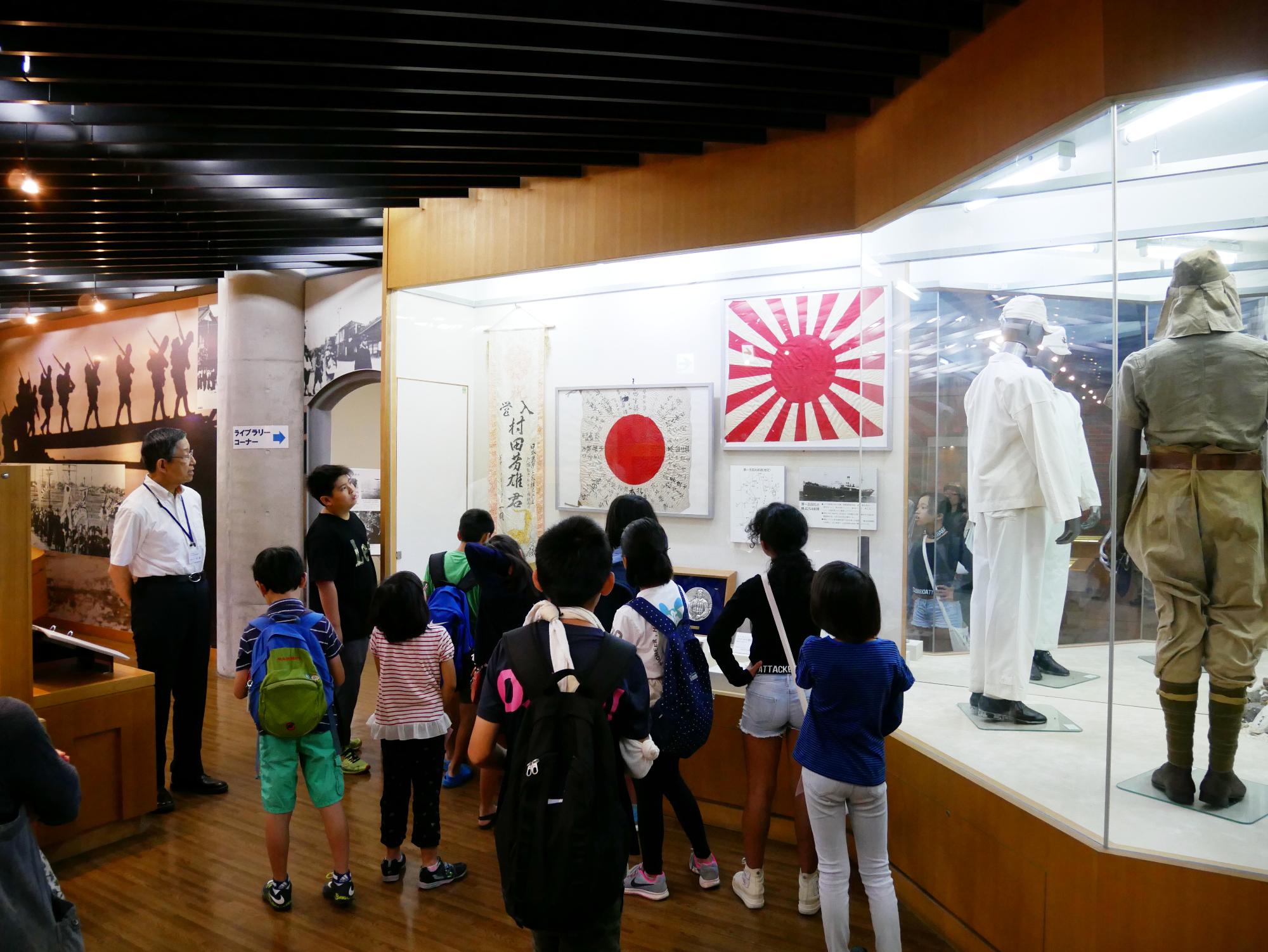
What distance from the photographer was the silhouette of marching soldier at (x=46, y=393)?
966cm

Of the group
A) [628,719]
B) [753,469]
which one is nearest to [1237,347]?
[628,719]

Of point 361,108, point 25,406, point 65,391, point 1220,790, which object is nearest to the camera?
point 1220,790

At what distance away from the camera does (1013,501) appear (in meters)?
3.21

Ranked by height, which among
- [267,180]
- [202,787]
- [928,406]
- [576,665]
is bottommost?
[202,787]

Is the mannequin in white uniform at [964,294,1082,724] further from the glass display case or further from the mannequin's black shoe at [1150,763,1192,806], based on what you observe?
the mannequin's black shoe at [1150,763,1192,806]

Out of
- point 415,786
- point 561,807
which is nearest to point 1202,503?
point 561,807

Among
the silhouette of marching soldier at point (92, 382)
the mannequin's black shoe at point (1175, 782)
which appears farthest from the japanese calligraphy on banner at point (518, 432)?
the silhouette of marching soldier at point (92, 382)

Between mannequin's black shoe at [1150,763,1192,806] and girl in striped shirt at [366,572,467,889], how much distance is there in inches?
95.8

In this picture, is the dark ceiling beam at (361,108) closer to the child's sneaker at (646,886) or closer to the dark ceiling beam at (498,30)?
the dark ceiling beam at (498,30)

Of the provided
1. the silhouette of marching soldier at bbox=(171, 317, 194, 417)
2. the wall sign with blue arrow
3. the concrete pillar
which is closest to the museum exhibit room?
the concrete pillar

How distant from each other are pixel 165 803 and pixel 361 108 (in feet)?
11.3

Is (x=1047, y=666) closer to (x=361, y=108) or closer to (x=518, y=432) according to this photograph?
(x=518, y=432)

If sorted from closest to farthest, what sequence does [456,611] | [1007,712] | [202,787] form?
[1007,712], [456,611], [202,787]

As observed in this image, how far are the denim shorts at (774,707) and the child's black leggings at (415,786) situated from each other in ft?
4.01
